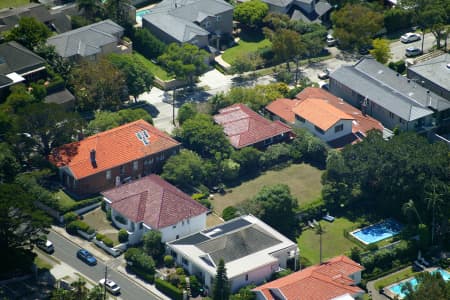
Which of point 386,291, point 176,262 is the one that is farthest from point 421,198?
point 176,262

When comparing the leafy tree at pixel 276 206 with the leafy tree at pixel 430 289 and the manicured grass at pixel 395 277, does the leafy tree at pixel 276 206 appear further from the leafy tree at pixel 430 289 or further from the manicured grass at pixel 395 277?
the leafy tree at pixel 430 289

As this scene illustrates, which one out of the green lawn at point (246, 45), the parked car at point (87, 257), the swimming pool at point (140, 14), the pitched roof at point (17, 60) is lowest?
the parked car at point (87, 257)

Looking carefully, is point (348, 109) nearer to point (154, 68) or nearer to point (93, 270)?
point (154, 68)

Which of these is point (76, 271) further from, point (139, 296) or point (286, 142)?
point (286, 142)

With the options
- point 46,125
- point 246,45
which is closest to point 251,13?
point 246,45

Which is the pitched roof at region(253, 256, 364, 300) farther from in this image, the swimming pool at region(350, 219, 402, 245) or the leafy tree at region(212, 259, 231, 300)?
the swimming pool at region(350, 219, 402, 245)

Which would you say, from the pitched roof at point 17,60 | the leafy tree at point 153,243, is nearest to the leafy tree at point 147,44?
the pitched roof at point 17,60
